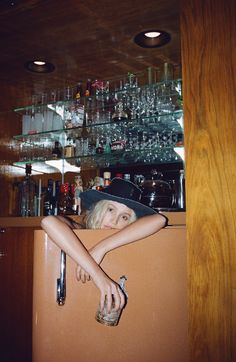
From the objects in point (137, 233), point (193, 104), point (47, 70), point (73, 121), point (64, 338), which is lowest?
point (64, 338)

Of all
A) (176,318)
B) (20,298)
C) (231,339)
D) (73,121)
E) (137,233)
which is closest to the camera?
(231,339)

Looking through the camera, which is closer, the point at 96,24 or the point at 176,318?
the point at 176,318

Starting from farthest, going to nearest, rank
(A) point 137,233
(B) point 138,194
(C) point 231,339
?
(B) point 138,194 → (A) point 137,233 → (C) point 231,339

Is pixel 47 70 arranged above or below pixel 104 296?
Result: above

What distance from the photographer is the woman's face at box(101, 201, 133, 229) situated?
1.57 metres

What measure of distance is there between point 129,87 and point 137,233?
174 centimetres

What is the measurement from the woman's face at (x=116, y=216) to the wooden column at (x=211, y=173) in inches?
22.4

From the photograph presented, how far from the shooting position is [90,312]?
1.04 metres

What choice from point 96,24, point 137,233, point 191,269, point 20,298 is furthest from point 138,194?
point 20,298

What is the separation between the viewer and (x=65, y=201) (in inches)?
110

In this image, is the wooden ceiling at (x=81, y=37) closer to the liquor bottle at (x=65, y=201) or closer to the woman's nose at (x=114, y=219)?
the liquor bottle at (x=65, y=201)

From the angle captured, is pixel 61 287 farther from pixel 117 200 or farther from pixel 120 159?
pixel 120 159

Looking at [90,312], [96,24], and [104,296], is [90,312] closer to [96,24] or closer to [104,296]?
[104,296]

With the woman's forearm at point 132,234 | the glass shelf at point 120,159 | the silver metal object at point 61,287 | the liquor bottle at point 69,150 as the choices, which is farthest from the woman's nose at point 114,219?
the liquor bottle at point 69,150
